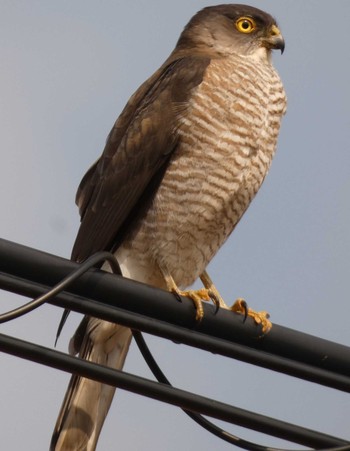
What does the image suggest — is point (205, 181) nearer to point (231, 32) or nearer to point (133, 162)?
point (133, 162)

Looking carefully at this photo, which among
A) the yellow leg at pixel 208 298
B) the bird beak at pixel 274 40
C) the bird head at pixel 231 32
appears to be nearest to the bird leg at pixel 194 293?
the yellow leg at pixel 208 298

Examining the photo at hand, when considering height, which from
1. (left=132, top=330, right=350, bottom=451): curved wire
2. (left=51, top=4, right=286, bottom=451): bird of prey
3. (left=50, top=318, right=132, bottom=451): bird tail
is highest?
(left=51, top=4, right=286, bottom=451): bird of prey

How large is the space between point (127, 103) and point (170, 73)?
A: 0.36 meters

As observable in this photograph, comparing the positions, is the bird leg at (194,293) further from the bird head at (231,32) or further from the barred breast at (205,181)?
the bird head at (231,32)

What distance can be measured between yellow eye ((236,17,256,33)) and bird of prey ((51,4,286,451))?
3.11ft

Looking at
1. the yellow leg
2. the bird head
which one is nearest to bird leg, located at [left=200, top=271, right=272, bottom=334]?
the yellow leg

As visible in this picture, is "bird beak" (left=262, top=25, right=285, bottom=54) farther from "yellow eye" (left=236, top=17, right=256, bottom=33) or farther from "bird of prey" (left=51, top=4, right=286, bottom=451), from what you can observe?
"bird of prey" (left=51, top=4, right=286, bottom=451)

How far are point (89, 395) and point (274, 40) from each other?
9.01ft

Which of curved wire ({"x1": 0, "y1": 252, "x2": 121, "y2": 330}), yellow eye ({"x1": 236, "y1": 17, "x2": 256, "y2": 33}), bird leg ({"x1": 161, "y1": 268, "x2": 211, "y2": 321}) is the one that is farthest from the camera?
yellow eye ({"x1": 236, "y1": 17, "x2": 256, "y2": 33})

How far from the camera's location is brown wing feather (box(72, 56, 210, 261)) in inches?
239

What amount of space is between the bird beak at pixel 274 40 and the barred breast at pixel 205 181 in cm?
94

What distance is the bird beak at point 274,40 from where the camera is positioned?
23.7ft

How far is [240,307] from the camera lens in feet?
18.6

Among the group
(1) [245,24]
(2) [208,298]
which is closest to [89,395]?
(2) [208,298]
